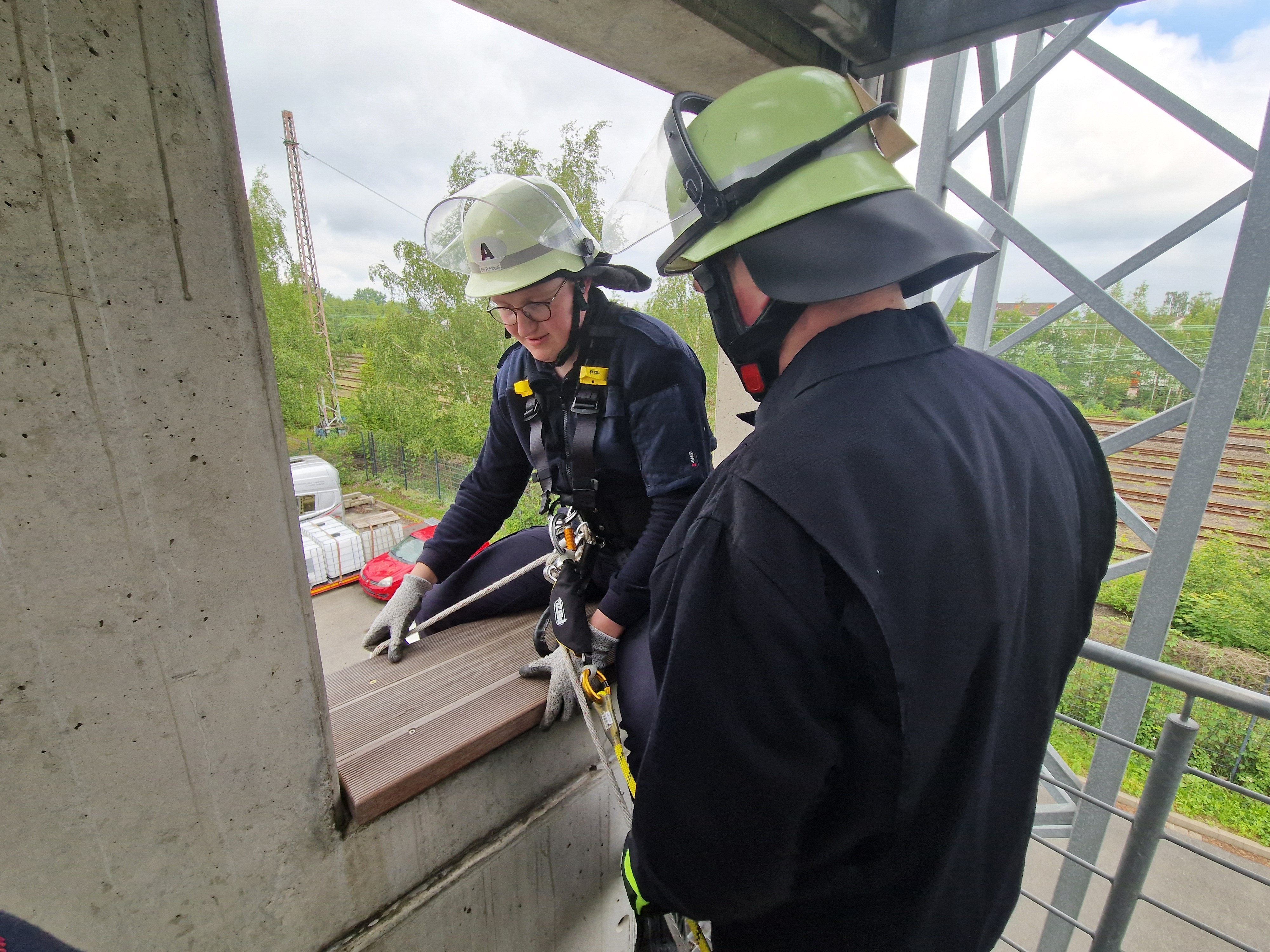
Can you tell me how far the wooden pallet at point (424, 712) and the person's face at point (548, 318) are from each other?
982 millimetres

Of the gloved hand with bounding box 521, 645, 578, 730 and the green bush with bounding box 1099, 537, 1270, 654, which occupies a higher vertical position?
the gloved hand with bounding box 521, 645, 578, 730

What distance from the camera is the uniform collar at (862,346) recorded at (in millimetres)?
782

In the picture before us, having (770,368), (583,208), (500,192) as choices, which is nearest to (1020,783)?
(770,368)

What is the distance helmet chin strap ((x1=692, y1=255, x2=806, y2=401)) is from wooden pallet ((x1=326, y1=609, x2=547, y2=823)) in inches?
40.6

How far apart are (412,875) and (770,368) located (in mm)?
1404

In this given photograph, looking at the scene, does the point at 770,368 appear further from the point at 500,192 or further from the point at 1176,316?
the point at 1176,316

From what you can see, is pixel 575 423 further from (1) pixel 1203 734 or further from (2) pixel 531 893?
(1) pixel 1203 734

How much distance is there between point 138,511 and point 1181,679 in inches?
82.4

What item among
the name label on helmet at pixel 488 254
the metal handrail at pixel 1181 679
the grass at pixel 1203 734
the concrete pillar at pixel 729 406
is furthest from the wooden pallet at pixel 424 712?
the grass at pixel 1203 734

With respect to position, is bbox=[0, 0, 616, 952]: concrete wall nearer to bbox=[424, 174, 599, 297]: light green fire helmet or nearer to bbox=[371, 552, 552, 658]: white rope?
bbox=[371, 552, 552, 658]: white rope

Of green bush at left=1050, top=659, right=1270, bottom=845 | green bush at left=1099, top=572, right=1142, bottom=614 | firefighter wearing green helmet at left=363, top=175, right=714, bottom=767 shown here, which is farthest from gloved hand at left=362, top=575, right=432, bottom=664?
green bush at left=1099, top=572, right=1142, bottom=614

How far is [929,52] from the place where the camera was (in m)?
1.85

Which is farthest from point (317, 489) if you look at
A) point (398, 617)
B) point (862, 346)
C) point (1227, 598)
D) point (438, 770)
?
point (1227, 598)

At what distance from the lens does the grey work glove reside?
1.50m
